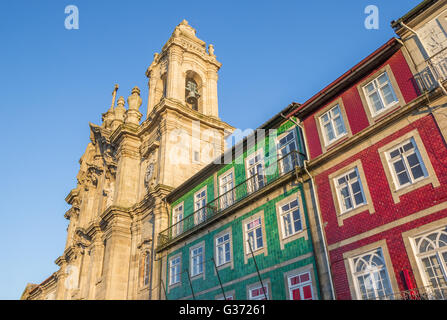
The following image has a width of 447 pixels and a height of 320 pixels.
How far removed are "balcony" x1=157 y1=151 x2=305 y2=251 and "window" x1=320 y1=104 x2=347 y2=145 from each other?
1.40 meters

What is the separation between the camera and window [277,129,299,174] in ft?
55.8

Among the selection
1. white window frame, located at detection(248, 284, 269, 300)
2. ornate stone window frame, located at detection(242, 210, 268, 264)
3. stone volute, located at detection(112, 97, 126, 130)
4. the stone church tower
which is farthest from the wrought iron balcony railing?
stone volute, located at detection(112, 97, 126, 130)

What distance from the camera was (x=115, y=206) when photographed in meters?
30.6

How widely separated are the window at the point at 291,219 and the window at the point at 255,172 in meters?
2.30

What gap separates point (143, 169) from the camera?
109ft

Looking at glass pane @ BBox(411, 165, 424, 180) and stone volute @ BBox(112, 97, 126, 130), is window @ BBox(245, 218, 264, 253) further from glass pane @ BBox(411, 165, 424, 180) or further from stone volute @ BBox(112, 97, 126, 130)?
stone volute @ BBox(112, 97, 126, 130)

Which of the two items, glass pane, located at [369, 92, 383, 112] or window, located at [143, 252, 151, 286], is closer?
glass pane, located at [369, 92, 383, 112]

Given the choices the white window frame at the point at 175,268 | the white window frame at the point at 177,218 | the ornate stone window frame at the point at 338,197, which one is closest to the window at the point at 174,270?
the white window frame at the point at 175,268

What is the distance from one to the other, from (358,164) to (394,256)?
11.7ft

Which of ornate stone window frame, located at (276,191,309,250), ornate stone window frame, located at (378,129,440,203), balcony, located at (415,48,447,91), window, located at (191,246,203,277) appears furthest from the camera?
window, located at (191,246,203,277)

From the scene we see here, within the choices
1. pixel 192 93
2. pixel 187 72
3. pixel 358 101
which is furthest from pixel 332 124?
pixel 187 72
